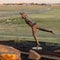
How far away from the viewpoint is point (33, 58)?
54.7 ft

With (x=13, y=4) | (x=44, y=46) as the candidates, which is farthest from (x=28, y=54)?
(x=13, y=4)

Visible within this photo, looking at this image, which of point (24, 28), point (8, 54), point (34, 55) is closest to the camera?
point (8, 54)

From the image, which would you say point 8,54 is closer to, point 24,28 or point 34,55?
point 34,55

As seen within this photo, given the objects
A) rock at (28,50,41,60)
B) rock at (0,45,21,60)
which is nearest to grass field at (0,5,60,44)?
rock at (28,50,41,60)

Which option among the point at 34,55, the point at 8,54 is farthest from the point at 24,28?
the point at 8,54

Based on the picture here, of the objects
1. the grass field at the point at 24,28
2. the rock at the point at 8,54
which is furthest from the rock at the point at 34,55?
the grass field at the point at 24,28

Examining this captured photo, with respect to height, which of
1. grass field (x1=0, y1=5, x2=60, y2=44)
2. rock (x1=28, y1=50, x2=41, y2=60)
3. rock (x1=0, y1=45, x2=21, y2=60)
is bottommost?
grass field (x1=0, y1=5, x2=60, y2=44)

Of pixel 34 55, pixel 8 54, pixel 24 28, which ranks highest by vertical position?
pixel 8 54

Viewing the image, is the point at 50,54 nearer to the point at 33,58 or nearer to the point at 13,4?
the point at 33,58

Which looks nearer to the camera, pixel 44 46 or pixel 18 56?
pixel 18 56

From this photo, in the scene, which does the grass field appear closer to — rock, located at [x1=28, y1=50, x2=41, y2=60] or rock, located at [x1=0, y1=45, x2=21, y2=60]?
rock, located at [x1=28, y1=50, x2=41, y2=60]

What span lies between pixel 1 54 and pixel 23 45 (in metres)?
4.81

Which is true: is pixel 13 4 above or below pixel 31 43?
below

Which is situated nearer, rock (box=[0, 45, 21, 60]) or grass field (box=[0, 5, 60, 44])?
rock (box=[0, 45, 21, 60])
